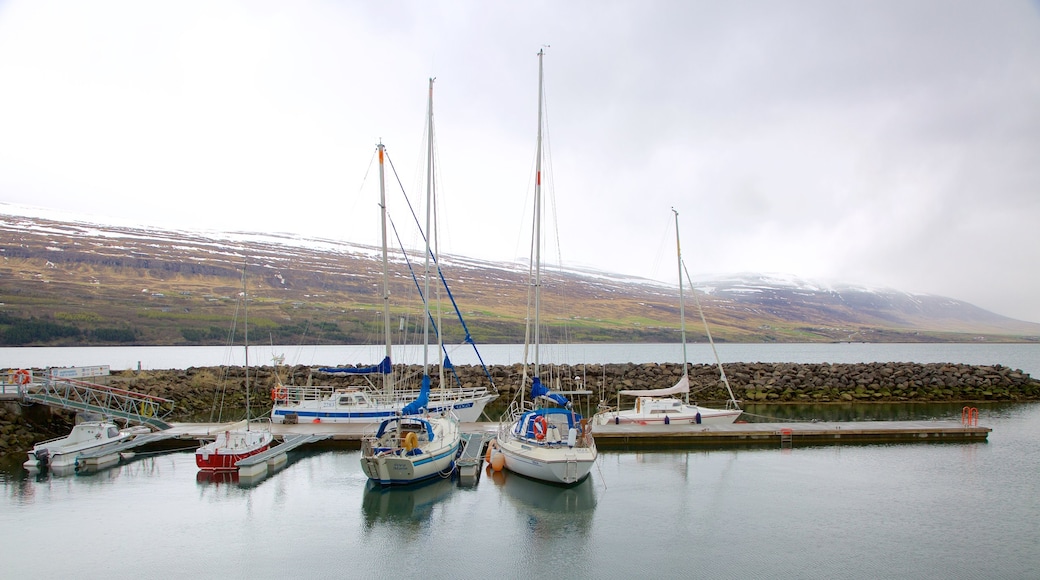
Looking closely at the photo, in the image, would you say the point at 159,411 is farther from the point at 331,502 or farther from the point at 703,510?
the point at 703,510

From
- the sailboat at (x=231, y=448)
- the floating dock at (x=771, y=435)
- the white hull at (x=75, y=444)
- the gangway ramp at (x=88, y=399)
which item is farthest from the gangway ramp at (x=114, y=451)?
the floating dock at (x=771, y=435)

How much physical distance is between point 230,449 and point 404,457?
27.4ft

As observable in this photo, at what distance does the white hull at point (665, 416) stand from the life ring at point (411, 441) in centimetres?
1181

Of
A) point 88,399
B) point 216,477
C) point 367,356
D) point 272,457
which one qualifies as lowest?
point 216,477

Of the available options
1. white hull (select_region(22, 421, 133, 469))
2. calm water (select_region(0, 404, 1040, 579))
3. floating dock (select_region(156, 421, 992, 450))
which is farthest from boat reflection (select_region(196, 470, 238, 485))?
white hull (select_region(22, 421, 133, 469))

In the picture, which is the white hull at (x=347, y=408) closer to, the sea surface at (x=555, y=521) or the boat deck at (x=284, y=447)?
the boat deck at (x=284, y=447)

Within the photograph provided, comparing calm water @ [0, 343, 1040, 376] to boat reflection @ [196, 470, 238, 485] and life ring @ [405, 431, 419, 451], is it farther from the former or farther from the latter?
life ring @ [405, 431, 419, 451]

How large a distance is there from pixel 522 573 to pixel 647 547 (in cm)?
382

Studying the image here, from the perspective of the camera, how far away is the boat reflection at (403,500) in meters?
21.4

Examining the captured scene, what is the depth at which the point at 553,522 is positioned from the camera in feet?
67.7

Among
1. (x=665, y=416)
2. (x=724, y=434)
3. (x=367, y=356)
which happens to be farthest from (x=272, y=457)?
(x=367, y=356)

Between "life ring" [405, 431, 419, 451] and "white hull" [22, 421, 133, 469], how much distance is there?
545 inches

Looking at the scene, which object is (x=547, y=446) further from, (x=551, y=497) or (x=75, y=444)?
(x=75, y=444)

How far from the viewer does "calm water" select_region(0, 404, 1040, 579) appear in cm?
1727
